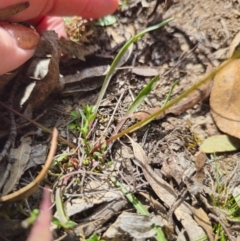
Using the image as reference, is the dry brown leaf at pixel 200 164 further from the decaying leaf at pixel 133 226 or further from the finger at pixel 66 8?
the finger at pixel 66 8

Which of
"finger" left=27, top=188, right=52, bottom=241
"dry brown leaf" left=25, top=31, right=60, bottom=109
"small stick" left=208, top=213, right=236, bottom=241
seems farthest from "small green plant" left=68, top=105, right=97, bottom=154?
"small stick" left=208, top=213, right=236, bottom=241

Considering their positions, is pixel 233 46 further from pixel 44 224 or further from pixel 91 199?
pixel 44 224

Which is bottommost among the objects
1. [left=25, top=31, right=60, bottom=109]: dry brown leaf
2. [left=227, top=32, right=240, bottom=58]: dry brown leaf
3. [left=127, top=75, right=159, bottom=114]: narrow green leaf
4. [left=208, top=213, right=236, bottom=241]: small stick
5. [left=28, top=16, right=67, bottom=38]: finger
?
[left=208, top=213, right=236, bottom=241]: small stick

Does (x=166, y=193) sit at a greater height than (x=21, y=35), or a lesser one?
lesser

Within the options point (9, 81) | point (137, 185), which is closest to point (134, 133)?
point (137, 185)

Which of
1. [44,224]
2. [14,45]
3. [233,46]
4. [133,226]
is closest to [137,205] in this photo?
[133,226]

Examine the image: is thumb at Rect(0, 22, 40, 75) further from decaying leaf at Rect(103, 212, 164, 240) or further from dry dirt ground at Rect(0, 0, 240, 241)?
decaying leaf at Rect(103, 212, 164, 240)
